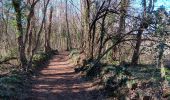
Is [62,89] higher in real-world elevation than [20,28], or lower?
lower

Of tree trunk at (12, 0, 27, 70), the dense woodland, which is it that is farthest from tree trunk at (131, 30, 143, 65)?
tree trunk at (12, 0, 27, 70)

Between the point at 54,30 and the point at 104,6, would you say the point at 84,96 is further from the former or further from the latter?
the point at 54,30

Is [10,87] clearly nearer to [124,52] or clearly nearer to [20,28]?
[20,28]

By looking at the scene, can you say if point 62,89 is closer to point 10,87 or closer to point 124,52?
point 10,87

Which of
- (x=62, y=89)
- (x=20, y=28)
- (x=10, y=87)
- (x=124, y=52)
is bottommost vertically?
(x=62, y=89)

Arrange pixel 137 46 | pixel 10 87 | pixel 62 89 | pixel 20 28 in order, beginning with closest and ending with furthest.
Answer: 1. pixel 10 87
2. pixel 62 89
3. pixel 137 46
4. pixel 20 28

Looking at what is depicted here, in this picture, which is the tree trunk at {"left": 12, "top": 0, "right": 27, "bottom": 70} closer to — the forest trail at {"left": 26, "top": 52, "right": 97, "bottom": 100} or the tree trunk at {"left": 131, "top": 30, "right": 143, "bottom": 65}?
the forest trail at {"left": 26, "top": 52, "right": 97, "bottom": 100}

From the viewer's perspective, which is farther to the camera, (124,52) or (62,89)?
(124,52)

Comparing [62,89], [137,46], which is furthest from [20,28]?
[137,46]

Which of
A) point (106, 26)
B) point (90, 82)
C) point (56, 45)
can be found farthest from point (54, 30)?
point (90, 82)

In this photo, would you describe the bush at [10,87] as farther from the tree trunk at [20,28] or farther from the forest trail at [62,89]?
the tree trunk at [20,28]

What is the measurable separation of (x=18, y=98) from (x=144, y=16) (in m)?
8.68

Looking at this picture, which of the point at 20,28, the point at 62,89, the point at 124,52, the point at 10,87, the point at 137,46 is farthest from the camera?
the point at 124,52

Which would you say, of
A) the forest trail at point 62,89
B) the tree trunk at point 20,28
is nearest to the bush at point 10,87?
the forest trail at point 62,89
